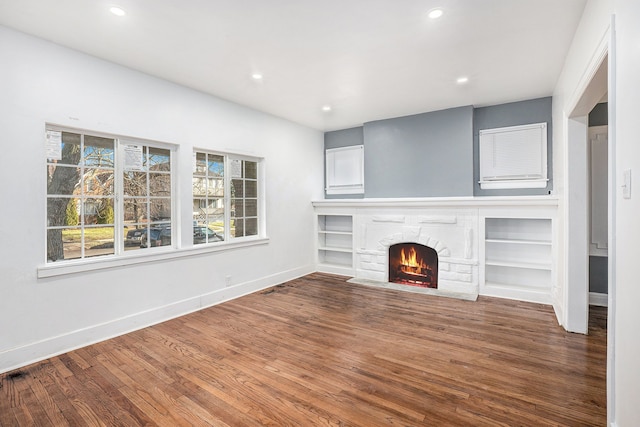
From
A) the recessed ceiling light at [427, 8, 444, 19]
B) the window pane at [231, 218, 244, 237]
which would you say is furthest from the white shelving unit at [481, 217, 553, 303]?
the window pane at [231, 218, 244, 237]

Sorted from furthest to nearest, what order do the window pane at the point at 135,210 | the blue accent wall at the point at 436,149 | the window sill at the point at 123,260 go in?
the blue accent wall at the point at 436,149, the window pane at the point at 135,210, the window sill at the point at 123,260

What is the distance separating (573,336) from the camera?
122 inches

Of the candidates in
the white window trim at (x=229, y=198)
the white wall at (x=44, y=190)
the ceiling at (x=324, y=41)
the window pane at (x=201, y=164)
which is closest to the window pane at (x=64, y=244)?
the white wall at (x=44, y=190)

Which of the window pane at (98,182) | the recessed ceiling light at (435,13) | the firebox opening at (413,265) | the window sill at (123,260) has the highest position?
the recessed ceiling light at (435,13)

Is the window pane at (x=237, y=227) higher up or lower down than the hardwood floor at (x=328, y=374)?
higher up

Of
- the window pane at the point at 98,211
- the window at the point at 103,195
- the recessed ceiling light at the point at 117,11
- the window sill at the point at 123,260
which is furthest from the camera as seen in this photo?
the window pane at the point at 98,211

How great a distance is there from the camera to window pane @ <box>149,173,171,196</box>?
3.66m

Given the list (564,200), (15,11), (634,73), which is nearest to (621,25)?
(634,73)

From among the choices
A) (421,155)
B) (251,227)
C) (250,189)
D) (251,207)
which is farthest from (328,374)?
(421,155)

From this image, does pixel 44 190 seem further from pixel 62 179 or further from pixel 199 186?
pixel 199 186

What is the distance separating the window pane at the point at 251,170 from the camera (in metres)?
4.80

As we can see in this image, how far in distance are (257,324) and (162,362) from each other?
1042mm

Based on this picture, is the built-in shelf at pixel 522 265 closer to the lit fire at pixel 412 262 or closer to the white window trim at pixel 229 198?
the lit fire at pixel 412 262

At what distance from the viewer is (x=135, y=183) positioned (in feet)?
11.6
